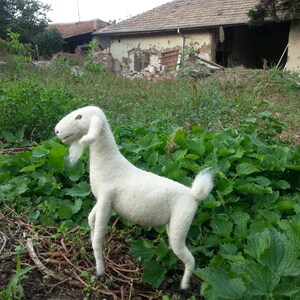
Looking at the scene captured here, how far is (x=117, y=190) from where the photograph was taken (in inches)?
63.1

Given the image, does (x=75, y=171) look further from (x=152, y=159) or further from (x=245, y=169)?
(x=245, y=169)

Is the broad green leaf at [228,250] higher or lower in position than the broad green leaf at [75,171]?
lower

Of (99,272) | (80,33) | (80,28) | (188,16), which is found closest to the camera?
(99,272)

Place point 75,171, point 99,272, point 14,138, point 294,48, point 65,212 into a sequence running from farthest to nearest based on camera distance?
point 294,48, point 14,138, point 75,171, point 65,212, point 99,272

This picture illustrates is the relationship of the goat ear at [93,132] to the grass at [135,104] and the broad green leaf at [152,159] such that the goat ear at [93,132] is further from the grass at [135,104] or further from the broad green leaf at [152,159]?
the grass at [135,104]

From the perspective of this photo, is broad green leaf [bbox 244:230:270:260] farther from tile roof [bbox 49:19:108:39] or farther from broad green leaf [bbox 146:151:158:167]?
tile roof [bbox 49:19:108:39]

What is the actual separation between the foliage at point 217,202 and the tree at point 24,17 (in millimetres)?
22587

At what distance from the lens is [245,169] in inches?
95.0

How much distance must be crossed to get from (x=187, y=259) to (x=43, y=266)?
0.72 m

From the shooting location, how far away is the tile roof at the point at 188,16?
50.3 ft

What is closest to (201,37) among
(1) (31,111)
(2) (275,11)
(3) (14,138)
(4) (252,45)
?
(4) (252,45)

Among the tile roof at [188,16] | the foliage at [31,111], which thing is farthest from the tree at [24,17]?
the foliage at [31,111]

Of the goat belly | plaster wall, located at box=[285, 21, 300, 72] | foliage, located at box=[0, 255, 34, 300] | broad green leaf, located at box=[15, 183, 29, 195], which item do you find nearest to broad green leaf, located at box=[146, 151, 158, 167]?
broad green leaf, located at box=[15, 183, 29, 195]

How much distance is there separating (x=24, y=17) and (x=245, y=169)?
2502 centimetres
